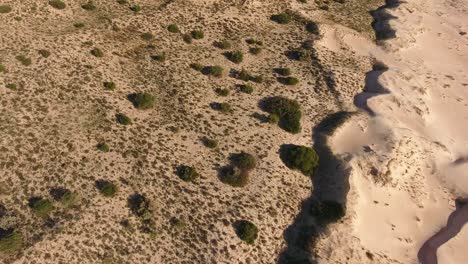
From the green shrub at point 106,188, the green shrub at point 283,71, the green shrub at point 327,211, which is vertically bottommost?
the green shrub at point 327,211

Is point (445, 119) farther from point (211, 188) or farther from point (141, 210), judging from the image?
point (141, 210)

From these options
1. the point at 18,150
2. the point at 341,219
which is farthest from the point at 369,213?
the point at 18,150

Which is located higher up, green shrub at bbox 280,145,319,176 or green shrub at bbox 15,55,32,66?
green shrub at bbox 15,55,32,66

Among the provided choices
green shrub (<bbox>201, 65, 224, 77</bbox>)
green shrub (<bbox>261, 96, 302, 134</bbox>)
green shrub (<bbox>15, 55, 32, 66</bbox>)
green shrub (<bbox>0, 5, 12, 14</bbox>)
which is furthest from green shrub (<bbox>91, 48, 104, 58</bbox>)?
green shrub (<bbox>261, 96, 302, 134</bbox>)

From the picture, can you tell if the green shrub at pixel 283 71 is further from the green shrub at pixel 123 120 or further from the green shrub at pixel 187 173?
the green shrub at pixel 123 120

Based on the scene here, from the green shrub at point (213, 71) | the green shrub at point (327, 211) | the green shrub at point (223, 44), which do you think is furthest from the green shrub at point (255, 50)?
the green shrub at point (327, 211)

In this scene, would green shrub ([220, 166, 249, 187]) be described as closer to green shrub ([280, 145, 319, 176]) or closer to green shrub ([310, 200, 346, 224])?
green shrub ([280, 145, 319, 176])

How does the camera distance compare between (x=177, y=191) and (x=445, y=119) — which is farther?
(x=445, y=119)
